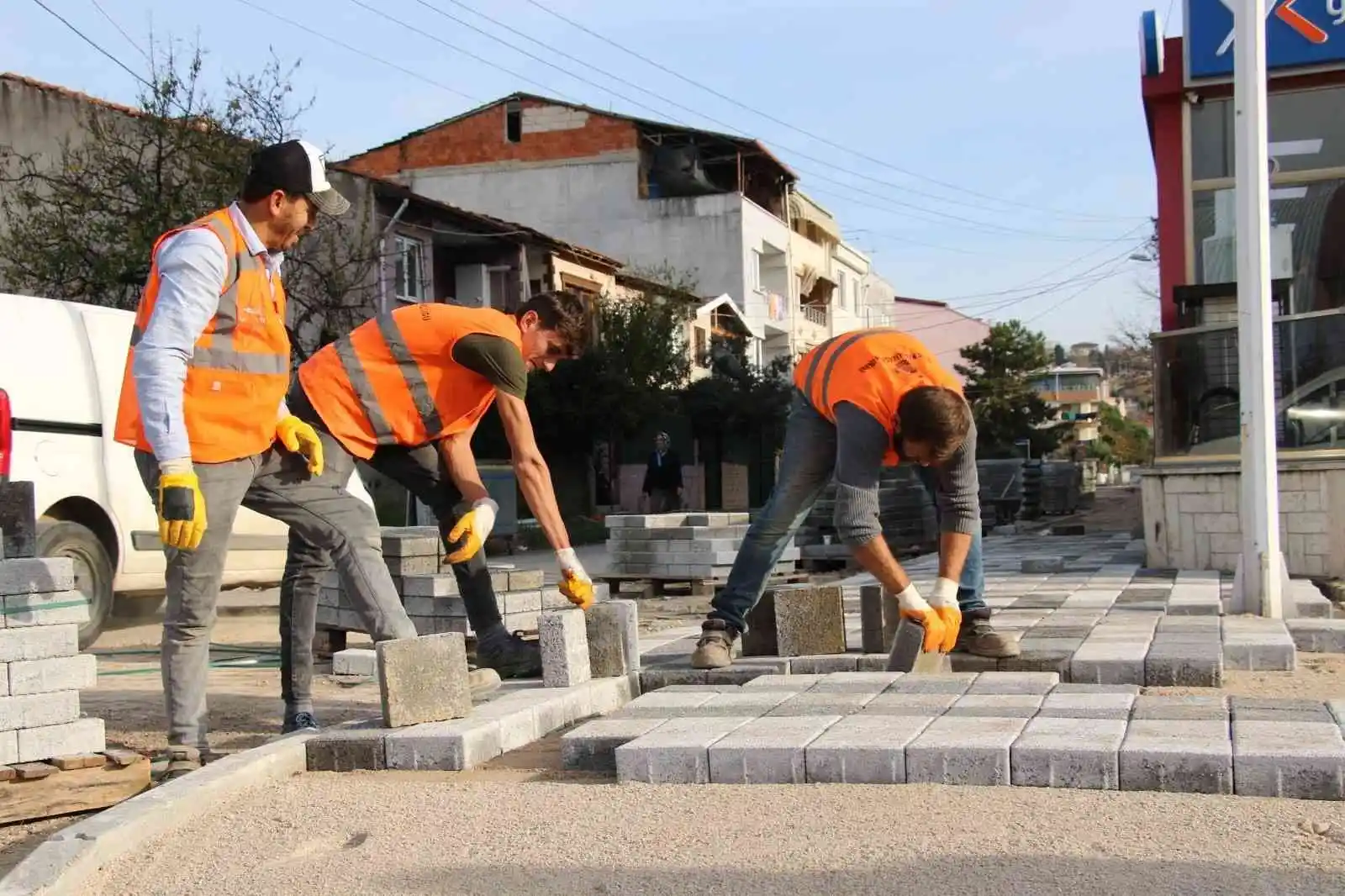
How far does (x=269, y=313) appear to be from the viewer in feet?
14.4

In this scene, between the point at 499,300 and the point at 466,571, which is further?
the point at 499,300

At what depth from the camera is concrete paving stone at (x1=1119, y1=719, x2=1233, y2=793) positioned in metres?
3.43

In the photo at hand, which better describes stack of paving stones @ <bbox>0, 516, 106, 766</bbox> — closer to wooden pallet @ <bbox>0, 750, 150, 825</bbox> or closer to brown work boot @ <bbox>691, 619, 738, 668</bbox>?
wooden pallet @ <bbox>0, 750, 150, 825</bbox>

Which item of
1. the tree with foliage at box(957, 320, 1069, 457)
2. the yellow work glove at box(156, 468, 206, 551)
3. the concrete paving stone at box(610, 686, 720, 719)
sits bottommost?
the concrete paving stone at box(610, 686, 720, 719)

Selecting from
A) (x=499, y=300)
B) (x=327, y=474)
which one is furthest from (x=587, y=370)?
(x=327, y=474)

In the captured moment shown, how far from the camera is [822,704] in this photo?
4.39 metres

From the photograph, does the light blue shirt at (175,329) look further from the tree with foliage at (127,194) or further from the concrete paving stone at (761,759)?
the tree with foliage at (127,194)

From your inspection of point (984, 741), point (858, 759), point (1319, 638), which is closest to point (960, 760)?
point (984, 741)

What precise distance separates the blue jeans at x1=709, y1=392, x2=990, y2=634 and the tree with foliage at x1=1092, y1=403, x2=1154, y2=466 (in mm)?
53458

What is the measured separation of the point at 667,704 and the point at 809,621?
4.11ft

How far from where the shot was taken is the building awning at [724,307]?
36812 millimetres

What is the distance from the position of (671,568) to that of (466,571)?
18.9 ft

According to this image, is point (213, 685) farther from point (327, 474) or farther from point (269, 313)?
point (269, 313)

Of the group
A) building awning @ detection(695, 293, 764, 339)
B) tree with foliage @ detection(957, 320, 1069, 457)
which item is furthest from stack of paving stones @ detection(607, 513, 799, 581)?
tree with foliage @ detection(957, 320, 1069, 457)
